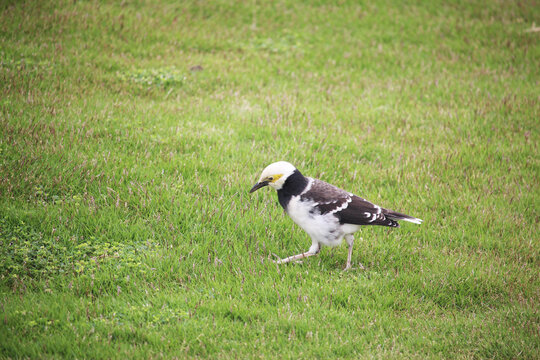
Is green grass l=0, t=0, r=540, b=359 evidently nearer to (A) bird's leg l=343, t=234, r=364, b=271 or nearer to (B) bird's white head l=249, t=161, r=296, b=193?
(A) bird's leg l=343, t=234, r=364, b=271

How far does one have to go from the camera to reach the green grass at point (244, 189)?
17.5 feet

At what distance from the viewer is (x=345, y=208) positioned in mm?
6410

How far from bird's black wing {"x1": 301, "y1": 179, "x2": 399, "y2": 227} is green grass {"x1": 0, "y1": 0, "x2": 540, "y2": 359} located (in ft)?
2.74

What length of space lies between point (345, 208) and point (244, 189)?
2247mm

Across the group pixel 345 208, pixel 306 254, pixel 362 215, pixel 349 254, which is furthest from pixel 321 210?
pixel 349 254

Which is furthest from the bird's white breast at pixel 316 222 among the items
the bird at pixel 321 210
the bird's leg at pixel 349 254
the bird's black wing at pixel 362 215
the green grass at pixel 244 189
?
the green grass at pixel 244 189

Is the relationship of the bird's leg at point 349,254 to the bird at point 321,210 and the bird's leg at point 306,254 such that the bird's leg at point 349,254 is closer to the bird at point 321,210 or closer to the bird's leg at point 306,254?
the bird at point 321,210

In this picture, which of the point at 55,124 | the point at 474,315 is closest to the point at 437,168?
the point at 474,315

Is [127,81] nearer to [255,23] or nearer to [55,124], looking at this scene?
[55,124]

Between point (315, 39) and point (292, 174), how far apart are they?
10814mm

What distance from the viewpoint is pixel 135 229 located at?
6.71m

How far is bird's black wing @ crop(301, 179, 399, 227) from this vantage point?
6.32 metres

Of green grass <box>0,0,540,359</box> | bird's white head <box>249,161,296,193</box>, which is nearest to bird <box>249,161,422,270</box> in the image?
bird's white head <box>249,161,296,193</box>

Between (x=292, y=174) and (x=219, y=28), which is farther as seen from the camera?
(x=219, y=28)
